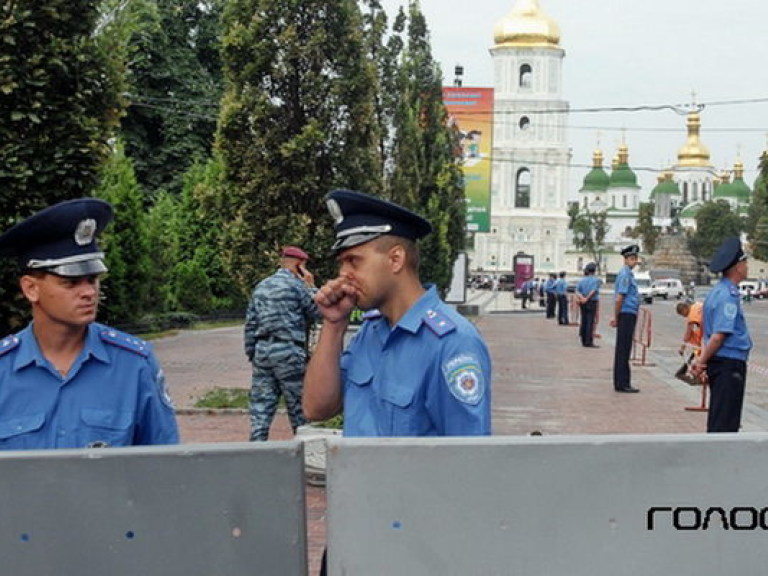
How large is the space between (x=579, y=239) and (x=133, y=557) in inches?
5036

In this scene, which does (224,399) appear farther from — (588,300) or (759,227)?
(759,227)

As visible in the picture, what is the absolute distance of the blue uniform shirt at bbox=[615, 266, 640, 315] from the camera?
16609 millimetres

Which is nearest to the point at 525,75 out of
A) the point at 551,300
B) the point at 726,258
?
the point at 551,300

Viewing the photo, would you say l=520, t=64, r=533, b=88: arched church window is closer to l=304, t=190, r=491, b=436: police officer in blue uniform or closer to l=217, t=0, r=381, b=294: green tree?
l=217, t=0, r=381, b=294: green tree

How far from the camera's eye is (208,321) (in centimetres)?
3419

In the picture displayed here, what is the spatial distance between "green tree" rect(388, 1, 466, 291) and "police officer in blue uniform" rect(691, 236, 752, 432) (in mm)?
16176

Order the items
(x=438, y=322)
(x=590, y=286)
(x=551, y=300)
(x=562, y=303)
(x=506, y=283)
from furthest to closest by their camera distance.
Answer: (x=506, y=283), (x=551, y=300), (x=562, y=303), (x=590, y=286), (x=438, y=322)

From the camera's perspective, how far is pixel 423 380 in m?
3.67

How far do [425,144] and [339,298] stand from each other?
2637 centimetres

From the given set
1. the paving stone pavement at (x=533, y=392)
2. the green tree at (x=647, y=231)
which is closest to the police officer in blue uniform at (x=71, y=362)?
the paving stone pavement at (x=533, y=392)

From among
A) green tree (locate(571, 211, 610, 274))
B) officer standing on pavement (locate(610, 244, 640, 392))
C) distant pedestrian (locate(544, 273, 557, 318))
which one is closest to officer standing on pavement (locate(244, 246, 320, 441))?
officer standing on pavement (locate(610, 244, 640, 392))

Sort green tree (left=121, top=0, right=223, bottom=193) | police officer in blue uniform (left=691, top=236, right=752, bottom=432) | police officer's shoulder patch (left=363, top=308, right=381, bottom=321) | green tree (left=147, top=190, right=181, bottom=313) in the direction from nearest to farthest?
1. police officer's shoulder patch (left=363, top=308, right=381, bottom=321)
2. police officer in blue uniform (left=691, top=236, right=752, bottom=432)
3. green tree (left=147, top=190, right=181, bottom=313)
4. green tree (left=121, top=0, right=223, bottom=193)

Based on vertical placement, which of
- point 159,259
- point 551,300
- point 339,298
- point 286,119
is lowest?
point 551,300

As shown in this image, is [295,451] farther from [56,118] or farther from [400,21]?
[400,21]
